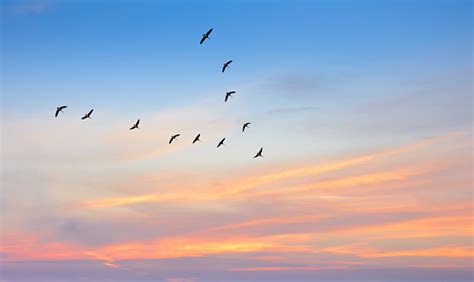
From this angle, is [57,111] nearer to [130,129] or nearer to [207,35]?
[130,129]

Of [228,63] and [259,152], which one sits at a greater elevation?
[228,63]

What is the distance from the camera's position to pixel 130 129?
184 metres

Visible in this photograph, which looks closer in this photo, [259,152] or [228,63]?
[228,63]

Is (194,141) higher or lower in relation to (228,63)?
lower

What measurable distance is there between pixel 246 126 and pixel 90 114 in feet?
136

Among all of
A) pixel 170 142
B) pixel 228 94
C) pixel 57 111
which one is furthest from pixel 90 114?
pixel 228 94

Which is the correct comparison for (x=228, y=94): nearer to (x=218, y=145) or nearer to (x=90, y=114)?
(x=218, y=145)

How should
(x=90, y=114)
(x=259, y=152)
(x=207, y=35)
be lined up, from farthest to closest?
(x=259, y=152), (x=90, y=114), (x=207, y=35)

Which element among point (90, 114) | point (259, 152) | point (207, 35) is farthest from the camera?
point (259, 152)

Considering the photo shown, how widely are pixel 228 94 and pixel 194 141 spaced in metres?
17.5

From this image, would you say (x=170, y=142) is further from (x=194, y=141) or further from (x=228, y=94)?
(x=228, y=94)

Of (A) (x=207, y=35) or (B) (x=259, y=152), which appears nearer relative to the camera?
(A) (x=207, y=35)

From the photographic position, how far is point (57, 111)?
172m

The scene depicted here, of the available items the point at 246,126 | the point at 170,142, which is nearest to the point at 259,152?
the point at 246,126
